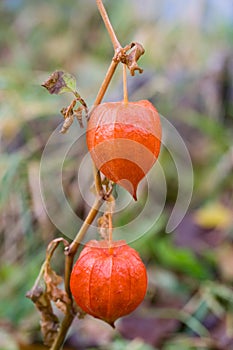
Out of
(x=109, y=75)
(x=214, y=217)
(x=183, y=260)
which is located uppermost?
(x=109, y=75)

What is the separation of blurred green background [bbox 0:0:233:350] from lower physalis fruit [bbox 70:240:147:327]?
59 centimetres

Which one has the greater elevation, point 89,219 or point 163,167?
point 163,167

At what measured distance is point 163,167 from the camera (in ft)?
8.12

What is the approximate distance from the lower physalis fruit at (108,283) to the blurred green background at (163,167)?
59 cm

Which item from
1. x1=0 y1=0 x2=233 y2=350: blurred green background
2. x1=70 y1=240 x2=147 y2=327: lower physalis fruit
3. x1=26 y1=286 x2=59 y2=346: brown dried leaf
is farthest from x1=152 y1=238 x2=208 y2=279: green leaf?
x1=70 y1=240 x2=147 y2=327: lower physalis fruit

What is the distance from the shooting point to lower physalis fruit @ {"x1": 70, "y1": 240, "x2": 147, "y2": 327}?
0.86m

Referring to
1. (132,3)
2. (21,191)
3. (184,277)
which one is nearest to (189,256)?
(184,277)

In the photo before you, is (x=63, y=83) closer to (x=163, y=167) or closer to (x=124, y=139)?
(x=124, y=139)

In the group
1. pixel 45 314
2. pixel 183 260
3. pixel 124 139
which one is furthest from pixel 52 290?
pixel 183 260

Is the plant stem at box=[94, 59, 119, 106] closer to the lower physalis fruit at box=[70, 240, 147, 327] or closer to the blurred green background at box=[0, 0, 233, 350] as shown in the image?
the lower physalis fruit at box=[70, 240, 147, 327]

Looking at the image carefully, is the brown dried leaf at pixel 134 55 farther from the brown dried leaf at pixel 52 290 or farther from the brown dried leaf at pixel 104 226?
the brown dried leaf at pixel 52 290

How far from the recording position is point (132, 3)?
3816mm

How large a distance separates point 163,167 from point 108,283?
5.39ft

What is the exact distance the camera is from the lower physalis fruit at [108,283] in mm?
858
